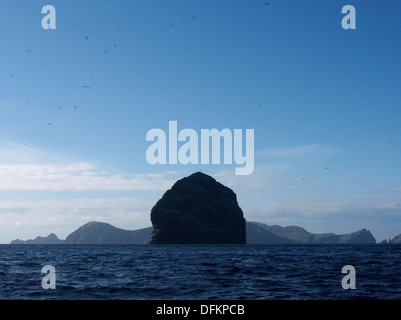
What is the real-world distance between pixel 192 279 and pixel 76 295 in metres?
9.38

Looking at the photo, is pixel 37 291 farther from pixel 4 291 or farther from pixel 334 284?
pixel 334 284
